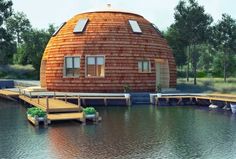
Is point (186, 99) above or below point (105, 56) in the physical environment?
below

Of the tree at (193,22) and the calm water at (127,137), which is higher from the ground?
the tree at (193,22)

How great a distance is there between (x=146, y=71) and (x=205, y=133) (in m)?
15.9

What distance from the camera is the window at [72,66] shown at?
3061 centimetres

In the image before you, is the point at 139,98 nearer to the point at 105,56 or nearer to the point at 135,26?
the point at 105,56

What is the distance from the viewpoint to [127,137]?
14.5m

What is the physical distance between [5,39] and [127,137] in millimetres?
44942

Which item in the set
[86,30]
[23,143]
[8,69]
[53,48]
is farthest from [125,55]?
[8,69]

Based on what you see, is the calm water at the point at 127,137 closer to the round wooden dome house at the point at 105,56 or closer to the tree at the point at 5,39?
the round wooden dome house at the point at 105,56

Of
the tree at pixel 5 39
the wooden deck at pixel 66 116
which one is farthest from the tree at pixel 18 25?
the wooden deck at pixel 66 116

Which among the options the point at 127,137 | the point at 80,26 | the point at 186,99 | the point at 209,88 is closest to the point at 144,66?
the point at 186,99

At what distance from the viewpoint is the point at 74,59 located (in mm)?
30719

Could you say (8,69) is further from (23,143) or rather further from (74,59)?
(23,143)

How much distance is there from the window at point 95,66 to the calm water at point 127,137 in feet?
31.9

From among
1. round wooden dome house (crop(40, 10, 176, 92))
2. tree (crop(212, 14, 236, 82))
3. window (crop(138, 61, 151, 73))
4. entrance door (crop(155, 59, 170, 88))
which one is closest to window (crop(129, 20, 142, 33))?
round wooden dome house (crop(40, 10, 176, 92))
